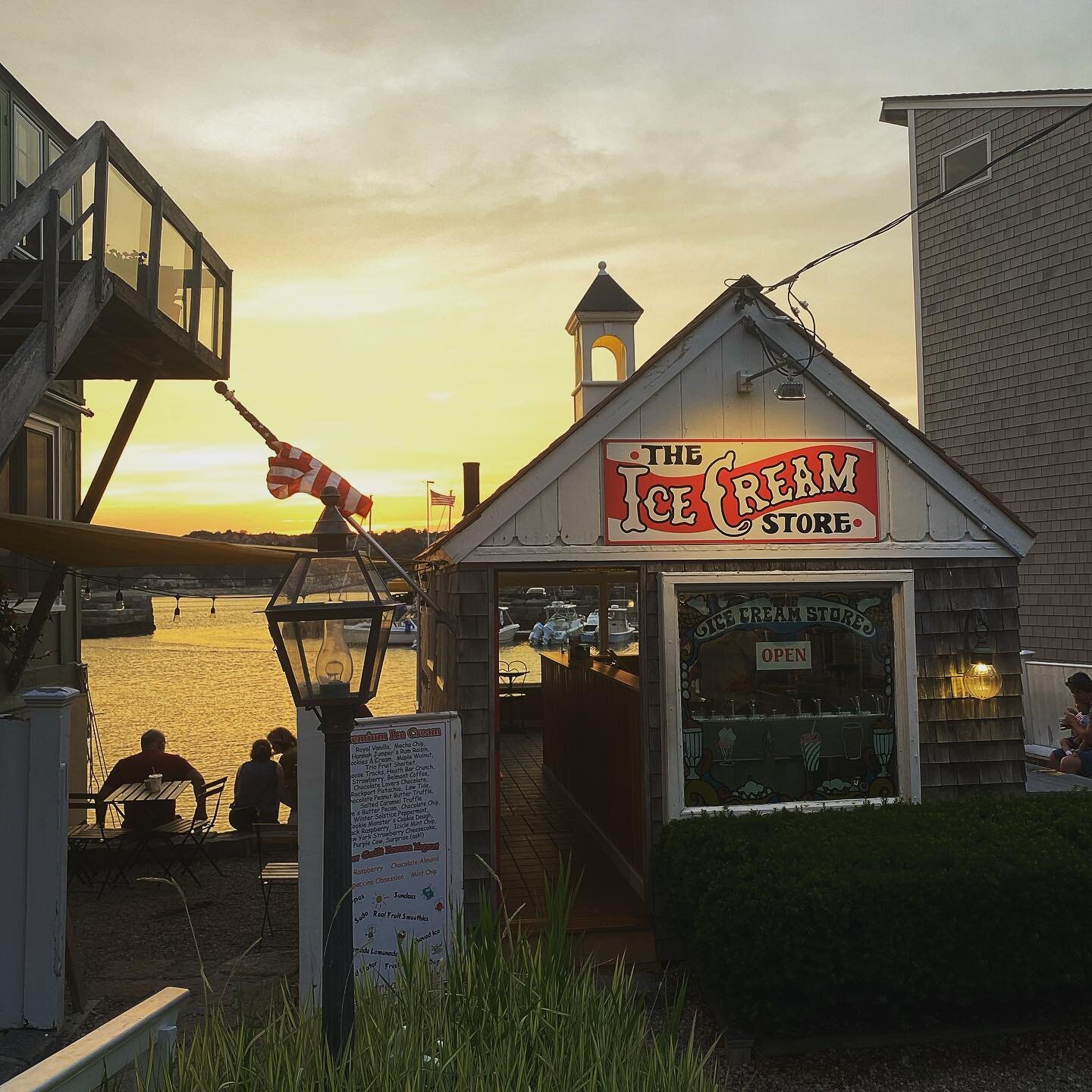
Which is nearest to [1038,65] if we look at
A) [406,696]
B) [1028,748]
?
[1028,748]

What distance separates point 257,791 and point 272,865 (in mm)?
3009

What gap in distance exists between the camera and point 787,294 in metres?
7.32

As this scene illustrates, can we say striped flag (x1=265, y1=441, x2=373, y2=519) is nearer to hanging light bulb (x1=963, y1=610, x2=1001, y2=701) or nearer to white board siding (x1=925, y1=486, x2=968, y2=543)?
white board siding (x1=925, y1=486, x2=968, y2=543)

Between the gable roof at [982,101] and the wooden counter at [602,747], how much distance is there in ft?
39.6

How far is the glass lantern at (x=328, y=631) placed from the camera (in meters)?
3.58

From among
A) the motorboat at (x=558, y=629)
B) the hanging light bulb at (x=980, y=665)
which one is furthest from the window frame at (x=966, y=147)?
the motorboat at (x=558, y=629)

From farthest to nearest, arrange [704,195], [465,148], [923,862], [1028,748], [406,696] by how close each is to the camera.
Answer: [406,696]
[1028,748]
[704,195]
[465,148]
[923,862]

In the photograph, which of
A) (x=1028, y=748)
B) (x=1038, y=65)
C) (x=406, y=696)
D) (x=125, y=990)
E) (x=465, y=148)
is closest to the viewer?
(x=125, y=990)

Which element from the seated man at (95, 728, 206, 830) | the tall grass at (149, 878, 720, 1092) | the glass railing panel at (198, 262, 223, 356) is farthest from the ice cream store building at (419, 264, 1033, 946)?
the glass railing panel at (198, 262, 223, 356)

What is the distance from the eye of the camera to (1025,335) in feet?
53.4

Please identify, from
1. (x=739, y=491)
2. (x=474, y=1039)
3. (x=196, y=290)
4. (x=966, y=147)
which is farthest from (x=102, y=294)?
(x=966, y=147)

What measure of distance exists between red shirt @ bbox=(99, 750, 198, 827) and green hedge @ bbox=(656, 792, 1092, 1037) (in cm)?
559

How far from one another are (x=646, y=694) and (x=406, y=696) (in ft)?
108

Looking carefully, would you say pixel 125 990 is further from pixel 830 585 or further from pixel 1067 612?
pixel 1067 612
